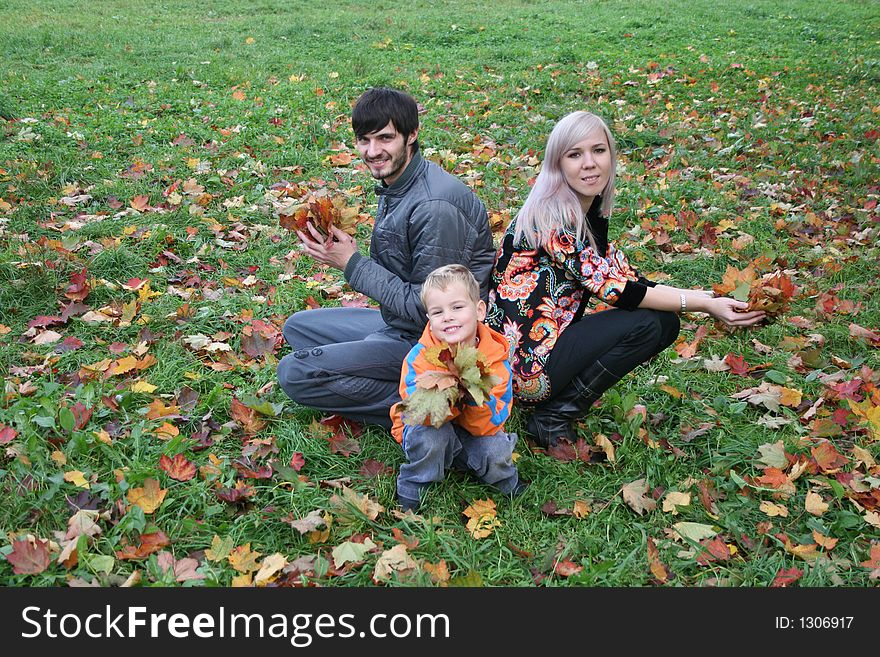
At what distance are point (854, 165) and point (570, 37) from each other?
6.43 metres

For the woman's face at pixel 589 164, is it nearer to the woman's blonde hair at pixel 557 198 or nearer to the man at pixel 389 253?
the woman's blonde hair at pixel 557 198

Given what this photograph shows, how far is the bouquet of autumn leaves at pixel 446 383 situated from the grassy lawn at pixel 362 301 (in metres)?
0.50

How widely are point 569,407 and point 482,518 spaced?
663 millimetres

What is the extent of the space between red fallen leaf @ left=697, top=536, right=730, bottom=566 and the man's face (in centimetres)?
185

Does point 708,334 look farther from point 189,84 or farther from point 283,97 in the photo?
point 189,84

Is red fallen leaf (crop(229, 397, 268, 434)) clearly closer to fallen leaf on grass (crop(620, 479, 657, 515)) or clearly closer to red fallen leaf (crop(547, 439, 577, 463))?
red fallen leaf (crop(547, 439, 577, 463))

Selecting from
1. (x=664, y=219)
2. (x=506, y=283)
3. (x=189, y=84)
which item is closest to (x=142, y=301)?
(x=506, y=283)

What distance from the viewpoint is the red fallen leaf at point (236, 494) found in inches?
Result: 112

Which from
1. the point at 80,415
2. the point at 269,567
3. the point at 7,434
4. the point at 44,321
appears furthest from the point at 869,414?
the point at 44,321

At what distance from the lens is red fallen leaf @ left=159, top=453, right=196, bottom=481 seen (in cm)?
290

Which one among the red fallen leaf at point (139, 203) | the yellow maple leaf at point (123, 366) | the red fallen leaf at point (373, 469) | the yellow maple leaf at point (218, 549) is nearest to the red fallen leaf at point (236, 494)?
the yellow maple leaf at point (218, 549)

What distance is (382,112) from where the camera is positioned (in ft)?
9.61

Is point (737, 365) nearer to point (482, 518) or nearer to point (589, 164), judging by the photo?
point (589, 164)

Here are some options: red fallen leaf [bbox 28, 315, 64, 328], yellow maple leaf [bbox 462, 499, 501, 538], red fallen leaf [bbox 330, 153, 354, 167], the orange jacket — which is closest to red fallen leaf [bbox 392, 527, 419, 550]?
yellow maple leaf [bbox 462, 499, 501, 538]
